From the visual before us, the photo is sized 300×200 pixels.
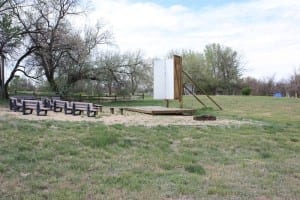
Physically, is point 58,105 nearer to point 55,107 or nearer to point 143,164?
point 55,107

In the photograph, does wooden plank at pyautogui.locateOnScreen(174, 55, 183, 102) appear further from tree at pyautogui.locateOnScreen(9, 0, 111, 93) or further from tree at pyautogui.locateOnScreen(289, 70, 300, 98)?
tree at pyautogui.locateOnScreen(289, 70, 300, 98)

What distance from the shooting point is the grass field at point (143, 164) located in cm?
450

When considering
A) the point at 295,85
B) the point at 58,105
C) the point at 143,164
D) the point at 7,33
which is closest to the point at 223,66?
the point at 295,85

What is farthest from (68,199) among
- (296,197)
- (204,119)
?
(204,119)

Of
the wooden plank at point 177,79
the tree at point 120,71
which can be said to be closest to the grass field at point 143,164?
the wooden plank at point 177,79

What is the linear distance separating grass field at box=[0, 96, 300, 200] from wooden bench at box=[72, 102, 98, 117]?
14.9 feet

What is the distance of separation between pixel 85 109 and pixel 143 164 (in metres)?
8.55

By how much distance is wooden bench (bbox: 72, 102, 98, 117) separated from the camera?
13.9 m

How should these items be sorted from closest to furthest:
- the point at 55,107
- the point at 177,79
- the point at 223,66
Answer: the point at 55,107
the point at 177,79
the point at 223,66

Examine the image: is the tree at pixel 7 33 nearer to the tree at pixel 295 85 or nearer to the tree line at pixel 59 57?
A: the tree line at pixel 59 57

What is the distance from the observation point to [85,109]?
1417 cm

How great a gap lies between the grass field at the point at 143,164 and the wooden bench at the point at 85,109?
455cm

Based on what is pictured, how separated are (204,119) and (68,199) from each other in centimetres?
927

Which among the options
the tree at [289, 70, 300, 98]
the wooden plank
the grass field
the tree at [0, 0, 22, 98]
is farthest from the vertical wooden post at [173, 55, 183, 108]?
the tree at [289, 70, 300, 98]
